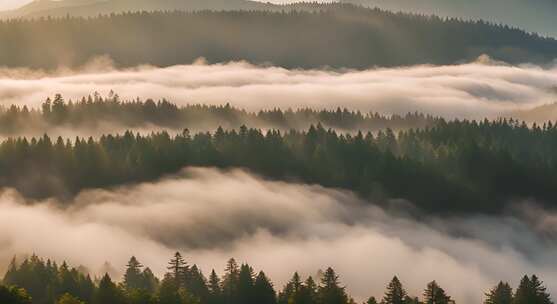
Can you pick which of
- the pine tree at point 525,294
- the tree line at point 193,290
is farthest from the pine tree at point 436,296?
the pine tree at point 525,294

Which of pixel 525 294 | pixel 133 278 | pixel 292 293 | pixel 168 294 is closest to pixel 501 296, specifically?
pixel 525 294

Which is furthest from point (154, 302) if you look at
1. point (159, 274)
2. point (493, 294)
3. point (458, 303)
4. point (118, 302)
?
point (458, 303)

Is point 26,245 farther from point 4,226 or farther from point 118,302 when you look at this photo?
point 118,302

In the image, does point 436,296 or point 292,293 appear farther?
point 292,293

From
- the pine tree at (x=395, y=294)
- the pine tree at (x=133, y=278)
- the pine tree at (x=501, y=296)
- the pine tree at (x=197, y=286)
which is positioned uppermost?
the pine tree at (x=133, y=278)

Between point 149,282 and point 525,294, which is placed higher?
point 149,282

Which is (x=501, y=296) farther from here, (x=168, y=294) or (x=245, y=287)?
(x=168, y=294)

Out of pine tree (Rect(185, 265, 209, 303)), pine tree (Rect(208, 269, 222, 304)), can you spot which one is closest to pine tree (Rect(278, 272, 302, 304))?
pine tree (Rect(208, 269, 222, 304))

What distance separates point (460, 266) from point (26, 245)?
291 feet

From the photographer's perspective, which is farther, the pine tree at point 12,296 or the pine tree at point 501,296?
the pine tree at point 501,296

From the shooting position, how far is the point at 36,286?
110875mm

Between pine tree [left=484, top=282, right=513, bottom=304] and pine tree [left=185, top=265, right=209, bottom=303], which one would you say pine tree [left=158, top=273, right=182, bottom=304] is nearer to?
pine tree [left=185, top=265, right=209, bottom=303]

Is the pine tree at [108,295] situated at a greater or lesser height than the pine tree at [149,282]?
lesser

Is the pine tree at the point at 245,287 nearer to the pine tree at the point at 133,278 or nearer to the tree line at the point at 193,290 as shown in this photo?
the tree line at the point at 193,290
